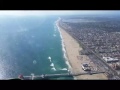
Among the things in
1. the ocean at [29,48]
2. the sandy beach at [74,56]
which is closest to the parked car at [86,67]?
the sandy beach at [74,56]

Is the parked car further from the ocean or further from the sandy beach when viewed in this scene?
the ocean

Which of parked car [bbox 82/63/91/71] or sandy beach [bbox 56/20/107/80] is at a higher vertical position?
Result: sandy beach [bbox 56/20/107/80]

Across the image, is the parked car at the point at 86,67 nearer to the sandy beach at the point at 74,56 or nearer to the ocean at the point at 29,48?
the sandy beach at the point at 74,56

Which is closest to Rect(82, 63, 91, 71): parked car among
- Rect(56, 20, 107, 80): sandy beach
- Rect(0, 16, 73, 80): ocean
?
Rect(56, 20, 107, 80): sandy beach
